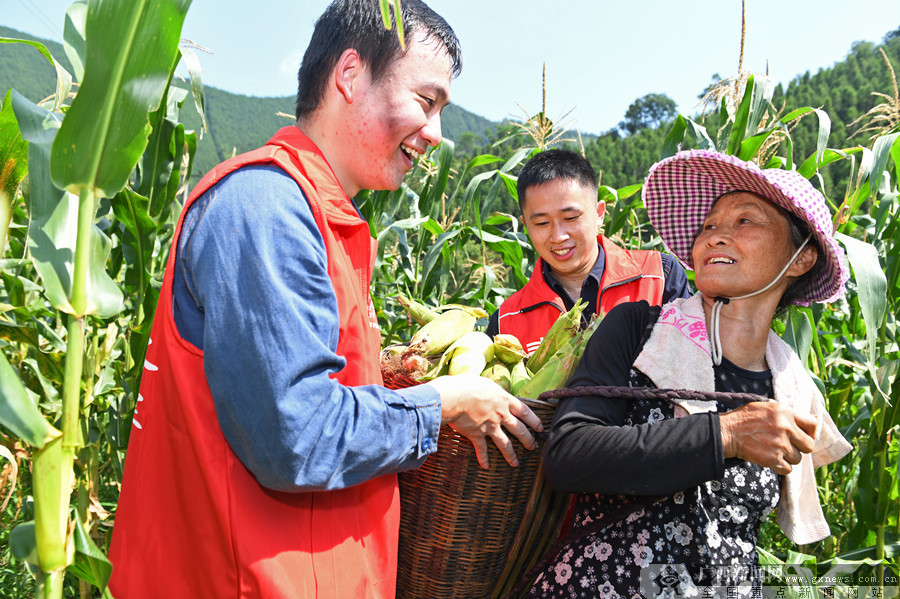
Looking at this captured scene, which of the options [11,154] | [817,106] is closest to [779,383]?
[11,154]

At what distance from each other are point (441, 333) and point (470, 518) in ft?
1.86

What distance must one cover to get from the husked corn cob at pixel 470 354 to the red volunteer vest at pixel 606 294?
3.01ft

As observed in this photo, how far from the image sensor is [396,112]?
4.88ft

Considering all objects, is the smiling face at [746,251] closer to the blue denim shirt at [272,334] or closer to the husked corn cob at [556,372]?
the husked corn cob at [556,372]

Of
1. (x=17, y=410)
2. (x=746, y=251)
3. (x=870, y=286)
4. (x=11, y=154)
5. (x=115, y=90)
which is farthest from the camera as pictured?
(x=870, y=286)

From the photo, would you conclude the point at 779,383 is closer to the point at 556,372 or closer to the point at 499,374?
the point at 556,372

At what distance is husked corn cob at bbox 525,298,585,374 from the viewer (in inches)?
76.4

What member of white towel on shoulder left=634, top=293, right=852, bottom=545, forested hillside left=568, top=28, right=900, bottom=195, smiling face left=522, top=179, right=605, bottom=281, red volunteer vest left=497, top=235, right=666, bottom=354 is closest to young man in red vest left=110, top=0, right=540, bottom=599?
white towel on shoulder left=634, top=293, right=852, bottom=545

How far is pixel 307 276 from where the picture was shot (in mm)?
1204

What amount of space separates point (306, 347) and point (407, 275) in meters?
3.04

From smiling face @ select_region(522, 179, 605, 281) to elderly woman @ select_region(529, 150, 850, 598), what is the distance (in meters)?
0.93

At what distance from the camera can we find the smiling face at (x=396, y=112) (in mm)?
1480

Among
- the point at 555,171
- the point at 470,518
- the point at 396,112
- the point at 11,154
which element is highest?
the point at 555,171

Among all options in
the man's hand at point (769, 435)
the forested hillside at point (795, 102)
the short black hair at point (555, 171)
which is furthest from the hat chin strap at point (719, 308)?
the forested hillside at point (795, 102)
